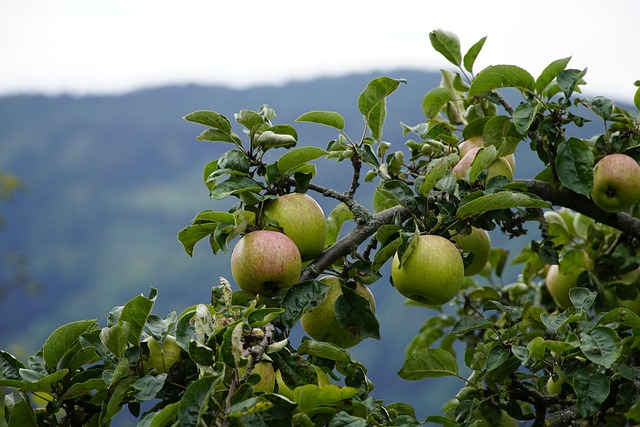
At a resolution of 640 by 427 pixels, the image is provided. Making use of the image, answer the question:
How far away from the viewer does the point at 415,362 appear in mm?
1443

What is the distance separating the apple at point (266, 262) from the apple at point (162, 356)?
0.60 feet

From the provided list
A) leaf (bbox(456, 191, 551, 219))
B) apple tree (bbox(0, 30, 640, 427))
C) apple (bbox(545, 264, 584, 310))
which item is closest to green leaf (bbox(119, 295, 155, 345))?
apple tree (bbox(0, 30, 640, 427))

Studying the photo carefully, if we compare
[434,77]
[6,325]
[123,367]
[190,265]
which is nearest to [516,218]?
[123,367]

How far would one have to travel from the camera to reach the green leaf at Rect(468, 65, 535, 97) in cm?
155

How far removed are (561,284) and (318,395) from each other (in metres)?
1.24

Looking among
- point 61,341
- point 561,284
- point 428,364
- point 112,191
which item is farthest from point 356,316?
point 112,191

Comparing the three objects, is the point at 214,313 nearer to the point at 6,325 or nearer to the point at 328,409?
the point at 328,409

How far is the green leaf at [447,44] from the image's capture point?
5.75 ft

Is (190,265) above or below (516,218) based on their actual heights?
below

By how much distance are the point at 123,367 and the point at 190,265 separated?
780cm

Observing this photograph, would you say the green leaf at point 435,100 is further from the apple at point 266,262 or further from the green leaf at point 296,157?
the apple at point 266,262

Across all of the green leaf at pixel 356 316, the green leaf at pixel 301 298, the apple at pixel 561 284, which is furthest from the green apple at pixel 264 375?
the apple at pixel 561 284

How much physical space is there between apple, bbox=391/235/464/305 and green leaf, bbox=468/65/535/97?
0.39 metres

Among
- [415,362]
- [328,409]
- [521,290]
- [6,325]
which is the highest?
[328,409]
